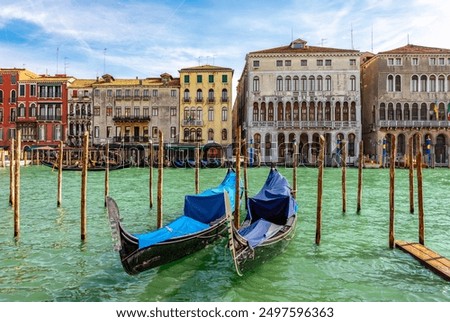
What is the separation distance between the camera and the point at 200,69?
31.2 m

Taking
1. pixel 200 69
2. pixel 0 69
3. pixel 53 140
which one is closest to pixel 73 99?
pixel 53 140

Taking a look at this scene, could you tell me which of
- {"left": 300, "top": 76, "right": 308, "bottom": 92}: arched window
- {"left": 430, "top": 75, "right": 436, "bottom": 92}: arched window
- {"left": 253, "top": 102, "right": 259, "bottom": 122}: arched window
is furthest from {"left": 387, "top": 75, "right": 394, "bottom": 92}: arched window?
{"left": 253, "top": 102, "right": 259, "bottom": 122}: arched window

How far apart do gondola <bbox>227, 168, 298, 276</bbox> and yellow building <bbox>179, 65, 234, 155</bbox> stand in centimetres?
2274

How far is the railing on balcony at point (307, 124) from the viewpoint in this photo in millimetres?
30281

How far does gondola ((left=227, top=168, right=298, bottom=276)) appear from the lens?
5.08m

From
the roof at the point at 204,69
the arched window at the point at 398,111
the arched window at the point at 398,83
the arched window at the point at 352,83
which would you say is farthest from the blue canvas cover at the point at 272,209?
the arched window at the point at 398,83

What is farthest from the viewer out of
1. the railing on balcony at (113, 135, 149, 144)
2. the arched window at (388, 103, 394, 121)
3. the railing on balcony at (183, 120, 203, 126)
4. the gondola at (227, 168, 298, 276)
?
the railing on balcony at (113, 135, 149, 144)

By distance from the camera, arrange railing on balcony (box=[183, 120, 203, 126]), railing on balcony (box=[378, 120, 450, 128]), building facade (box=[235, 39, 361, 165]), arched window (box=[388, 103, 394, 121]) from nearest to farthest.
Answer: railing on balcony (box=[378, 120, 450, 128]) < arched window (box=[388, 103, 394, 121]) < building facade (box=[235, 39, 361, 165]) < railing on balcony (box=[183, 120, 203, 126])

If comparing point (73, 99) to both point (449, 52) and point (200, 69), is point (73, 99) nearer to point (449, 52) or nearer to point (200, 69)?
point (200, 69)

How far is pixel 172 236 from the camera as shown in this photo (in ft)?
19.3

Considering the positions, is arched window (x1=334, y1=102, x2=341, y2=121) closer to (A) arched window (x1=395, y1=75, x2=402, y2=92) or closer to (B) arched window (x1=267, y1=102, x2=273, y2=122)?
Result: (A) arched window (x1=395, y1=75, x2=402, y2=92)

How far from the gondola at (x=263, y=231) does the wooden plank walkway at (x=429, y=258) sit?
1.91 m
